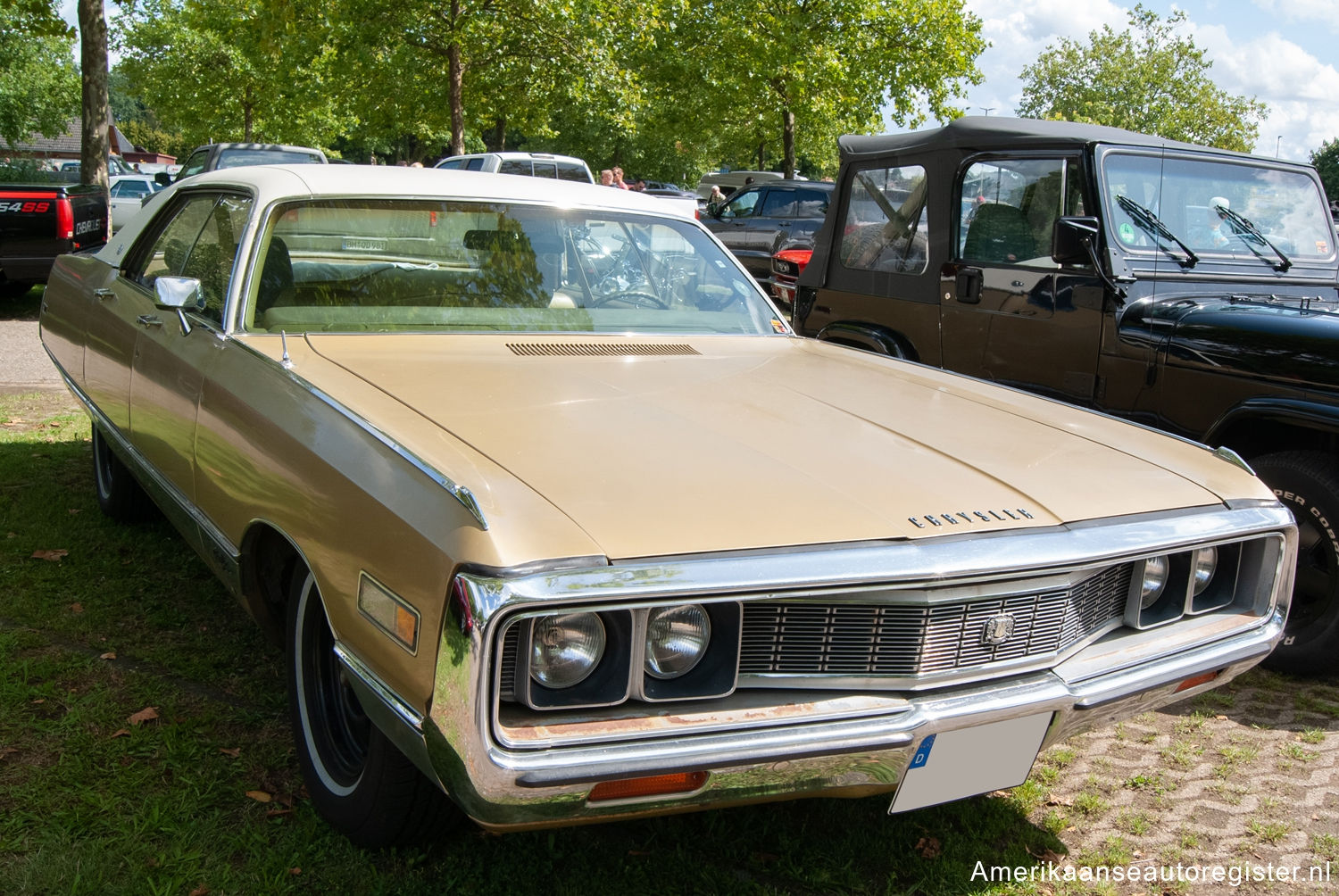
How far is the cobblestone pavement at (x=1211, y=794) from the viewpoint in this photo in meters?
2.70

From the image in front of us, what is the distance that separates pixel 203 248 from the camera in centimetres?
373

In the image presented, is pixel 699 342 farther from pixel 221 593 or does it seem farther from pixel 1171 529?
pixel 221 593

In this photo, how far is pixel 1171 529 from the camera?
2.40 metres

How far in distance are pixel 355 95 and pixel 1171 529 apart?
22.0 metres

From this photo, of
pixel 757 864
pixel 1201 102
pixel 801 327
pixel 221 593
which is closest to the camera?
pixel 757 864

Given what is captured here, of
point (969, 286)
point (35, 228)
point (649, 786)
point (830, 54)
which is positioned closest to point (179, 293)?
point (649, 786)

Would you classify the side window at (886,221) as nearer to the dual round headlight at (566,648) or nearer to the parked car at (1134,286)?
the parked car at (1134,286)

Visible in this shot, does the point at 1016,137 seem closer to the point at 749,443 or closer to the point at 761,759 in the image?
the point at 749,443

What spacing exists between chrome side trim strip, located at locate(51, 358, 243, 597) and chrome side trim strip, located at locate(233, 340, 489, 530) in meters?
0.48

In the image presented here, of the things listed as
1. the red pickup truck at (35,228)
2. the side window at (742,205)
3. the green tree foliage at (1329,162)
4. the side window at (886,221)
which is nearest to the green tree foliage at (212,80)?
the side window at (742,205)

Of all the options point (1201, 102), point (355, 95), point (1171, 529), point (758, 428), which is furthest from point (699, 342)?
point (1201, 102)

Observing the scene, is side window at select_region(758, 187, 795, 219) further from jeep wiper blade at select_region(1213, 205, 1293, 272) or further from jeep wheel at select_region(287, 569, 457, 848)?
jeep wheel at select_region(287, 569, 457, 848)

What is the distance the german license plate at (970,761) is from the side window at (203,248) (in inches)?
90.4

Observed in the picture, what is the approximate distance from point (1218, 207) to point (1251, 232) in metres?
0.19
